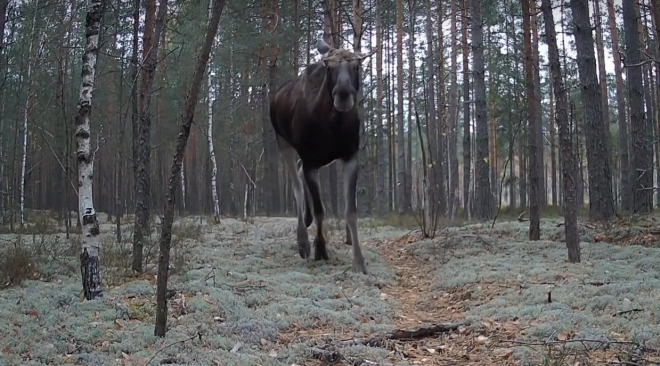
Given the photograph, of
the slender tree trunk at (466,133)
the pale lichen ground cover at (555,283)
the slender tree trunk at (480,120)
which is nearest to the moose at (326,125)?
the pale lichen ground cover at (555,283)

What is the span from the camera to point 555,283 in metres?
6.61

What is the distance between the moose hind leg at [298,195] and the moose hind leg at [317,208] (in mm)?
352

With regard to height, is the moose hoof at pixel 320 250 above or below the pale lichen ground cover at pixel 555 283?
above

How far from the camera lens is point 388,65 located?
33.1 m

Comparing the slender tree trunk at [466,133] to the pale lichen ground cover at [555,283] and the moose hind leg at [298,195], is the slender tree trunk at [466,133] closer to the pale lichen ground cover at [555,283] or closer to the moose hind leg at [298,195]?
the pale lichen ground cover at [555,283]

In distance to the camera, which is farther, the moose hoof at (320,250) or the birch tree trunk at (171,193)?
the moose hoof at (320,250)

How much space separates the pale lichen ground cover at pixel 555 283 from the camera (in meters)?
4.80

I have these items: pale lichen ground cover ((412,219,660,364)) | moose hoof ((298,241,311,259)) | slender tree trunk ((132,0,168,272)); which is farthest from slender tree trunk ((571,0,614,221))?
slender tree trunk ((132,0,168,272))

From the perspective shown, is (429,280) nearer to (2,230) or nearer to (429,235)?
(429,235)

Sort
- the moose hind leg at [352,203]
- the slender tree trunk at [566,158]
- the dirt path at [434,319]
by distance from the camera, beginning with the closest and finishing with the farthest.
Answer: the dirt path at [434,319] < the slender tree trunk at [566,158] < the moose hind leg at [352,203]

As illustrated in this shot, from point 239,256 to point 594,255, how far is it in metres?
5.29

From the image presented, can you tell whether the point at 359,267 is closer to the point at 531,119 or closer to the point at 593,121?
A: the point at 531,119

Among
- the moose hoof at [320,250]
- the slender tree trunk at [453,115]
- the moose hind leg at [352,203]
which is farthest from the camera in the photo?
the slender tree trunk at [453,115]

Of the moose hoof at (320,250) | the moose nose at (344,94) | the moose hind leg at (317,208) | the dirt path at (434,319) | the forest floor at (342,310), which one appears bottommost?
the dirt path at (434,319)
